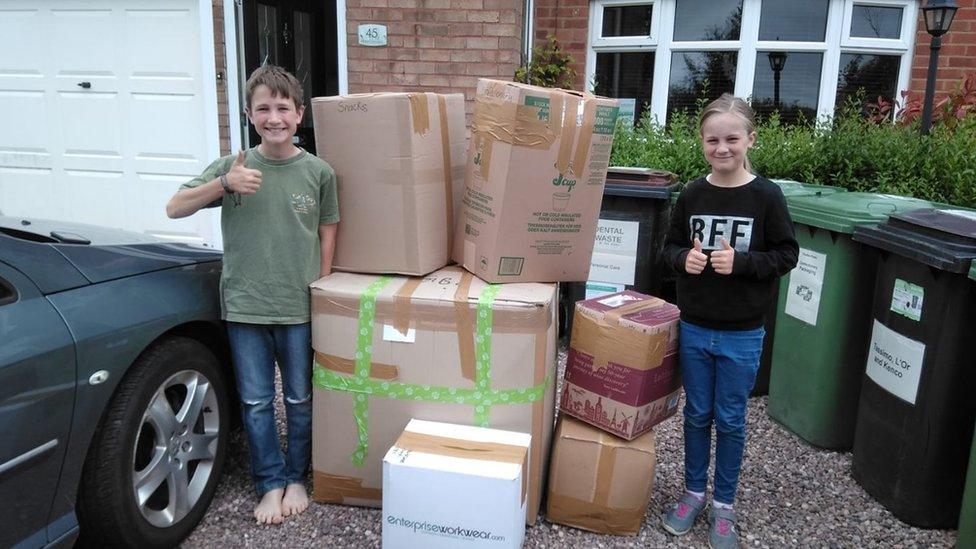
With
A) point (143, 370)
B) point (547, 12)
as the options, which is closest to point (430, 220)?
point (143, 370)

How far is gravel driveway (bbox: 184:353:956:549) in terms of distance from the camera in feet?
8.43

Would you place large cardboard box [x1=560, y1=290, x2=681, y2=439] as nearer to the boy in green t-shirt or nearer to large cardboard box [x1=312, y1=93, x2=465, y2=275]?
large cardboard box [x1=312, y1=93, x2=465, y2=275]

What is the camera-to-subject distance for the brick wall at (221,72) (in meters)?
5.86

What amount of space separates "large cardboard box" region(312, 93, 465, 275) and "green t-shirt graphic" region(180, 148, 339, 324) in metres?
0.15

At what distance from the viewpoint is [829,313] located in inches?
127

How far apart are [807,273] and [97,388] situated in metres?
3.02

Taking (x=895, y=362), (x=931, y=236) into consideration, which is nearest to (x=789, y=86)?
(x=931, y=236)

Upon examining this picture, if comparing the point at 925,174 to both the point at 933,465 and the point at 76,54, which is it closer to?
the point at 933,465

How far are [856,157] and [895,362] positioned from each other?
237 cm

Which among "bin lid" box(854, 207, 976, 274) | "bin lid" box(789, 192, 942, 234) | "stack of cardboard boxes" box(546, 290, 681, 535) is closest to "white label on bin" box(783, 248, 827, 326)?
"bin lid" box(789, 192, 942, 234)

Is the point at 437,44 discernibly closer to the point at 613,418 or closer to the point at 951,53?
the point at 613,418

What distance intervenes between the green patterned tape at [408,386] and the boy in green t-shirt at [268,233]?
22 cm

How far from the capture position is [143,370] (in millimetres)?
2242

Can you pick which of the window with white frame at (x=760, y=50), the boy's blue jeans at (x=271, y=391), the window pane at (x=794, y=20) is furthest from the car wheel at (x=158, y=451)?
the window pane at (x=794, y=20)
